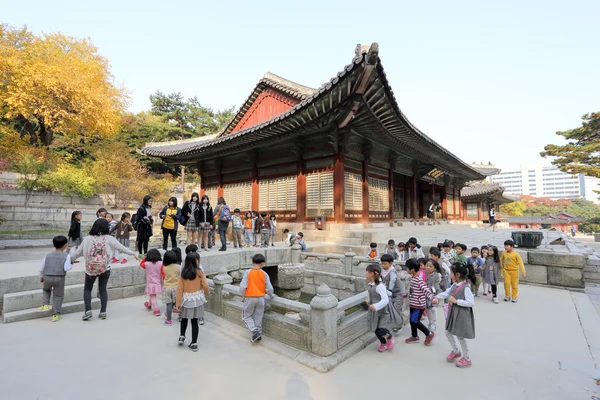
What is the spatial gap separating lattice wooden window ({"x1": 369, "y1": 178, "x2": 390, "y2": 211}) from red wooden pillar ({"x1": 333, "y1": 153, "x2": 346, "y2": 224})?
9.51ft

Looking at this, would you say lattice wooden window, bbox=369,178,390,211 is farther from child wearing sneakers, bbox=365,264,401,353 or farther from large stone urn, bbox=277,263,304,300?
child wearing sneakers, bbox=365,264,401,353

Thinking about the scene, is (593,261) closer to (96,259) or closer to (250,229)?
(250,229)

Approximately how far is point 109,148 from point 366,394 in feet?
102

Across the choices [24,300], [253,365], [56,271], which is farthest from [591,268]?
[24,300]

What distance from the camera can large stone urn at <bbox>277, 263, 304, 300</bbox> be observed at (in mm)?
10430

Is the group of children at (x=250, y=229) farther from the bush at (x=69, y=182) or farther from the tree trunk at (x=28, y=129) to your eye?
the tree trunk at (x=28, y=129)

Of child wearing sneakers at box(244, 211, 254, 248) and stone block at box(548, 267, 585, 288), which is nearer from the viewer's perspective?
stone block at box(548, 267, 585, 288)

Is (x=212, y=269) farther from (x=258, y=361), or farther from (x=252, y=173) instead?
(x=252, y=173)

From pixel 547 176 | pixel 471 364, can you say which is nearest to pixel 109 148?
pixel 471 364

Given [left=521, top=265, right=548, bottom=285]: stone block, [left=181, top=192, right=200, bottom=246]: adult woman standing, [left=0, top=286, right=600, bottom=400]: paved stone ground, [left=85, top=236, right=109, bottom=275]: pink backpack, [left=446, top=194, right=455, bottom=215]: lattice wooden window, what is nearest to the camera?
[left=0, top=286, right=600, bottom=400]: paved stone ground

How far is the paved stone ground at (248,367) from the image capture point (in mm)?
3215

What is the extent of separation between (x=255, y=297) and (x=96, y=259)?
3038 millimetres

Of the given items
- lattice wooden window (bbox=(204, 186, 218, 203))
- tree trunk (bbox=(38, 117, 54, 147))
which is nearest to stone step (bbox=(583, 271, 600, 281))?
lattice wooden window (bbox=(204, 186, 218, 203))

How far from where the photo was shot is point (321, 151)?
13602 millimetres
